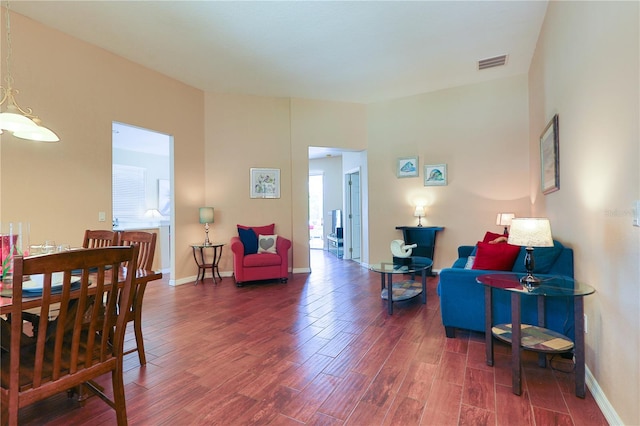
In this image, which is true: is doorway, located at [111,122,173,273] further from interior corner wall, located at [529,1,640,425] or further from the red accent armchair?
interior corner wall, located at [529,1,640,425]

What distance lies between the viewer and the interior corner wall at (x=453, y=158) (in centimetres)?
493

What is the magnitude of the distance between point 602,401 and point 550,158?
2.30m

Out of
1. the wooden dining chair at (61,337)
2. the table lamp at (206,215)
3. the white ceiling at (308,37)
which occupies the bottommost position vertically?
the wooden dining chair at (61,337)

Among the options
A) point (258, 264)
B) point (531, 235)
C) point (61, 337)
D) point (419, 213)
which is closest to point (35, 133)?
point (61, 337)

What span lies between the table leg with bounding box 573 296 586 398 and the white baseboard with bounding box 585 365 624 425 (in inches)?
2.7

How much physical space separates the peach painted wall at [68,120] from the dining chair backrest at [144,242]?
5.73 feet

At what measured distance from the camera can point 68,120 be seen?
11.7 feet

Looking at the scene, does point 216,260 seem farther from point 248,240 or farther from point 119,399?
point 119,399

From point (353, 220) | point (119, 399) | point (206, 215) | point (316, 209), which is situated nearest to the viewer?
point (119, 399)

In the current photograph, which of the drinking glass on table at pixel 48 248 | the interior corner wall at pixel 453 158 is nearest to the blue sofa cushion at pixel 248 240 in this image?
the interior corner wall at pixel 453 158

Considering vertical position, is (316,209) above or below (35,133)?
below

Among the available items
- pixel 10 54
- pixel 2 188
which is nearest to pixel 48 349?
pixel 2 188

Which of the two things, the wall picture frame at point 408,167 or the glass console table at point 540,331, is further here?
the wall picture frame at point 408,167

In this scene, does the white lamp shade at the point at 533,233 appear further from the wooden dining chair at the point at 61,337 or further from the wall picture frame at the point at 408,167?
the wall picture frame at the point at 408,167
